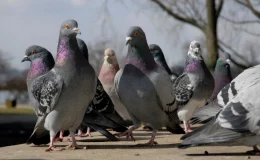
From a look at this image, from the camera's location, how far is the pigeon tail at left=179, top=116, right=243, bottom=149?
13.5ft

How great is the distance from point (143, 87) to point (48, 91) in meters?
0.99

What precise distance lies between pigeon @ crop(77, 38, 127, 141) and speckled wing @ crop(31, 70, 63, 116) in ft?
2.47

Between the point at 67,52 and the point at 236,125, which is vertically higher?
the point at 67,52

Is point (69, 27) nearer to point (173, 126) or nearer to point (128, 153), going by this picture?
point (128, 153)

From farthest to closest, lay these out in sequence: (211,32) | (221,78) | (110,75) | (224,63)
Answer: (211,32) < (224,63) < (221,78) < (110,75)

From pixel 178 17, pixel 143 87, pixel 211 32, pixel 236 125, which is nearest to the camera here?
pixel 236 125

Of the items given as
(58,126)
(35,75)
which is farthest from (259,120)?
(35,75)

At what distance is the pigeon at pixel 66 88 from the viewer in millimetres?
4875

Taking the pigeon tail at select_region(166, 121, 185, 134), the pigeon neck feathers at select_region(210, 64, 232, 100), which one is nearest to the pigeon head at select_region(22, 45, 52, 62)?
the pigeon tail at select_region(166, 121, 185, 134)

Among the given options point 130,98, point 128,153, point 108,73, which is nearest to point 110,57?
point 108,73

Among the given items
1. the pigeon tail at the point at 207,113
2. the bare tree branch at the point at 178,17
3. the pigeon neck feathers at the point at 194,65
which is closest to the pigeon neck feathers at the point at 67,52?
the pigeon tail at the point at 207,113

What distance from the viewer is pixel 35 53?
19.2 ft

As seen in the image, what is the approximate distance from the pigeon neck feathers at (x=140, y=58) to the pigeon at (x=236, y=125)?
1.32 metres

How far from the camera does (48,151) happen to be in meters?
4.92
